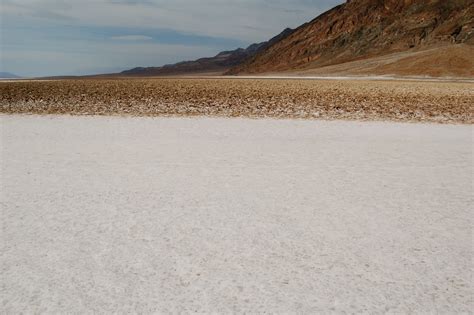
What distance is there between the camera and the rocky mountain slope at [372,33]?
101 m

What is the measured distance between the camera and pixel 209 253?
16.1 ft

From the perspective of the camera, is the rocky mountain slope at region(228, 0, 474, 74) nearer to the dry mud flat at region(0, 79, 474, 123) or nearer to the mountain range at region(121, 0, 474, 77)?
the mountain range at region(121, 0, 474, 77)

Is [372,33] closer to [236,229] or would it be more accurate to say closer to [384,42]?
[384,42]

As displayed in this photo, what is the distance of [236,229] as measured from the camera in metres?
5.70

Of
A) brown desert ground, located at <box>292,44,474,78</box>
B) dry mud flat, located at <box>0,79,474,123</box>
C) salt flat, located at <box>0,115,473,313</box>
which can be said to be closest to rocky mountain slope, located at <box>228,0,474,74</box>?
brown desert ground, located at <box>292,44,474,78</box>

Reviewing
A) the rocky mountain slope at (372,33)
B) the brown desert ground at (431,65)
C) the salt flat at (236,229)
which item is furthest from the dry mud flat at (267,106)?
the rocky mountain slope at (372,33)

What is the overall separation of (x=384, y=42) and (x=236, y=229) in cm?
11776

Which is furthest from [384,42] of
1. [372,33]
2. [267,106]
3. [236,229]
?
[236,229]

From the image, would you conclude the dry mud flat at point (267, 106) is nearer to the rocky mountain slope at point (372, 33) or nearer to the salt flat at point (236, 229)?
the salt flat at point (236, 229)

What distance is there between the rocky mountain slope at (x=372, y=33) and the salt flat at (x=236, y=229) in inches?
3038

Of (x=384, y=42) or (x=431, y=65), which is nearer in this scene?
(x=431, y=65)

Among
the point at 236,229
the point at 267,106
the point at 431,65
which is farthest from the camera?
the point at 431,65

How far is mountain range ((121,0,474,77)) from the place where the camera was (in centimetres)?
8019

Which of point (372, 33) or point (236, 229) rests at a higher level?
point (372, 33)
